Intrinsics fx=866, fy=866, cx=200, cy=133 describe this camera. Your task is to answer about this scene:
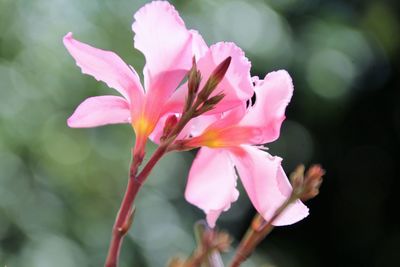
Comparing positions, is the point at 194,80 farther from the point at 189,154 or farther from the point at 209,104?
the point at 189,154

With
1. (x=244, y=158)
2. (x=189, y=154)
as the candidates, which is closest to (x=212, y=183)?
(x=244, y=158)

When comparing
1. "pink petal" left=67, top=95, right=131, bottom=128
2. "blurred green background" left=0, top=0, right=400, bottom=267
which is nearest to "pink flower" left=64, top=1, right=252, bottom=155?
"pink petal" left=67, top=95, right=131, bottom=128

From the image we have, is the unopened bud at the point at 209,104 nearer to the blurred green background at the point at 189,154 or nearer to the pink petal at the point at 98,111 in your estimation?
the pink petal at the point at 98,111

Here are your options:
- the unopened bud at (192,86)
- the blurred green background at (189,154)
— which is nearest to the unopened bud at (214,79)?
the unopened bud at (192,86)

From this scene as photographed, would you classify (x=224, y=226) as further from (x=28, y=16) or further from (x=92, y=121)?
(x=92, y=121)

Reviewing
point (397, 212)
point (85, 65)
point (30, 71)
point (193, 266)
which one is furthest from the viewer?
point (397, 212)

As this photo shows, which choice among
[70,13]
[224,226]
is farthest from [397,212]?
[70,13]
